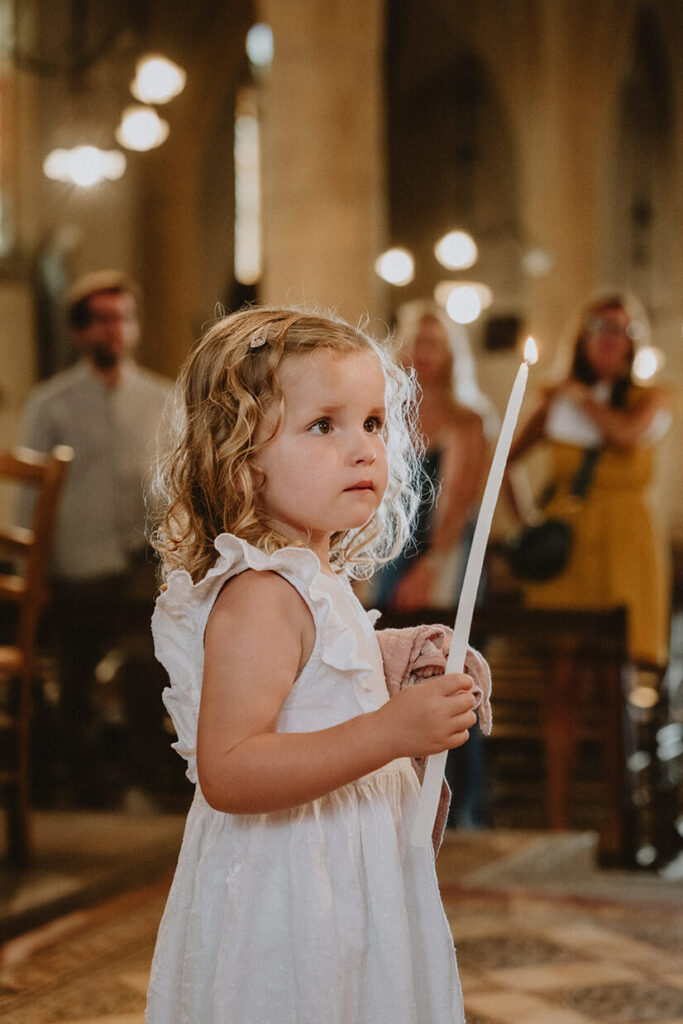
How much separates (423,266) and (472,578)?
49.3 ft

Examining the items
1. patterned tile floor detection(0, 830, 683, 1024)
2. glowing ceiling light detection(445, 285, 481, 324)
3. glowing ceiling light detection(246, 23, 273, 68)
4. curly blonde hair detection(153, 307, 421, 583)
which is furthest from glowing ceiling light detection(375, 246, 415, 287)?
curly blonde hair detection(153, 307, 421, 583)

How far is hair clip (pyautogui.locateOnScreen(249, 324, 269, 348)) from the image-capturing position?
1.44m

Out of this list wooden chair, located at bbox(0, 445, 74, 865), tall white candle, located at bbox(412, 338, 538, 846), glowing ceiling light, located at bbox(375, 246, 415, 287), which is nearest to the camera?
tall white candle, located at bbox(412, 338, 538, 846)

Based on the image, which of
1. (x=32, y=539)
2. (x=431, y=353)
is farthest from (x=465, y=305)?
(x=32, y=539)

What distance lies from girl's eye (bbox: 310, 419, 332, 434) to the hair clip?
106 mm

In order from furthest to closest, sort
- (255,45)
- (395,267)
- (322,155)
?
(395,267)
(255,45)
(322,155)

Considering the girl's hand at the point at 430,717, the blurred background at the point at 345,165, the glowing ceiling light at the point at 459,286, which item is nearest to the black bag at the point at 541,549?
the blurred background at the point at 345,165

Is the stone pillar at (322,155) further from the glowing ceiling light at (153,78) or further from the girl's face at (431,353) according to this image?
the glowing ceiling light at (153,78)

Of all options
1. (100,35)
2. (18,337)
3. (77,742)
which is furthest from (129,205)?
(77,742)

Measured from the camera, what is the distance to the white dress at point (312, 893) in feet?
4.51

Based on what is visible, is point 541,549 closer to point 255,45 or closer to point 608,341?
point 608,341

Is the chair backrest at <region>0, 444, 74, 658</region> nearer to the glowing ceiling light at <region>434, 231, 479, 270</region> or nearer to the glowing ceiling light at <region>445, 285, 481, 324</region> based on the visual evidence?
the glowing ceiling light at <region>445, 285, 481, 324</region>

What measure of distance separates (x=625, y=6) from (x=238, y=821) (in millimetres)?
11564

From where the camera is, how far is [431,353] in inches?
184
